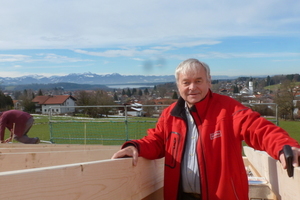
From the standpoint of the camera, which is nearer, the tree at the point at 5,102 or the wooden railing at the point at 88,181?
the wooden railing at the point at 88,181

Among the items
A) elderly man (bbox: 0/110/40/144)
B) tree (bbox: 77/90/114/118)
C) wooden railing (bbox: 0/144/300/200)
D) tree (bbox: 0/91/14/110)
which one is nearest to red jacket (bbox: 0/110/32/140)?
elderly man (bbox: 0/110/40/144)

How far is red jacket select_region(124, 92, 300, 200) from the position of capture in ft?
6.35

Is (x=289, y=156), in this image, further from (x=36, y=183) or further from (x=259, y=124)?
(x=36, y=183)

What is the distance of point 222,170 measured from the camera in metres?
1.98

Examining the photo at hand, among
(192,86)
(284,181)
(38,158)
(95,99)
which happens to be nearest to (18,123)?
(38,158)

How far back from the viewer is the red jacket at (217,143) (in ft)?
6.35

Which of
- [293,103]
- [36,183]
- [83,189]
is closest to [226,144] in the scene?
[83,189]

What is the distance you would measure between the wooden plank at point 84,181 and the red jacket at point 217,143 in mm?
179

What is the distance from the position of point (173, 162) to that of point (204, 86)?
1.99 feet

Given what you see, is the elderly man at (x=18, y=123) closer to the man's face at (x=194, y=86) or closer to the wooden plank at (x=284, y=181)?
the man's face at (x=194, y=86)

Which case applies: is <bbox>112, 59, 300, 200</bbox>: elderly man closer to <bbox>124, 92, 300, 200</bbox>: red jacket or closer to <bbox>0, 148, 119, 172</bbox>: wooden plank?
<bbox>124, 92, 300, 200</bbox>: red jacket

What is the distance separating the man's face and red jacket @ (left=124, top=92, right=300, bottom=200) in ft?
0.18

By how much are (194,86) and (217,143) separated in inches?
17.5

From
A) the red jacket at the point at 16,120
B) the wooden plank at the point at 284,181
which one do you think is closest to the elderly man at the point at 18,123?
the red jacket at the point at 16,120
